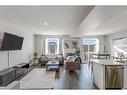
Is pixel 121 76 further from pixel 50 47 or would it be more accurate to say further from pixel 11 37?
pixel 50 47

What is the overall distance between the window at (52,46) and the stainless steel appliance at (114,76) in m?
8.47

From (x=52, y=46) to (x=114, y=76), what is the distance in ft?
28.4

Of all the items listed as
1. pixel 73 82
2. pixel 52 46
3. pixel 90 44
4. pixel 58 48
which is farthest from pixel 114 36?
pixel 73 82

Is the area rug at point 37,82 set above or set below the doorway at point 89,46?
below

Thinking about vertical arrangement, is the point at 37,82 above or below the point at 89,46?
below

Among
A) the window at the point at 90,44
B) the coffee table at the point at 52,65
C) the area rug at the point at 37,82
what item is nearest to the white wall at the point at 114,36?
the window at the point at 90,44

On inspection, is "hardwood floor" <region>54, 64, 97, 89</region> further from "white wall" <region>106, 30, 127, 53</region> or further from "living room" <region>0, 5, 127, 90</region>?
"white wall" <region>106, 30, 127, 53</region>

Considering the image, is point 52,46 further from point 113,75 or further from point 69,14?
point 113,75

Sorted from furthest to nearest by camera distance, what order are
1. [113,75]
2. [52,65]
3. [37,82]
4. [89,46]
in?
[89,46] < [52,65] < [37,82] < [113,75]

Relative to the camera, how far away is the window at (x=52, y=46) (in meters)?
12.5

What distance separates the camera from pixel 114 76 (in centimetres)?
423

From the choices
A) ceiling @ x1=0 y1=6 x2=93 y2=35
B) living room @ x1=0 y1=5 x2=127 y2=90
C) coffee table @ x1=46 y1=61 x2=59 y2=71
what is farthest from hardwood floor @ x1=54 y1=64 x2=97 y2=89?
ceiling @ x1=0 y1=6 x2=93 y2=35

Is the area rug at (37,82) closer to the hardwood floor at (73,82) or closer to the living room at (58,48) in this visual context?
the living room at (58,48)

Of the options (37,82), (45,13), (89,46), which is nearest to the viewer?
(45,13)
